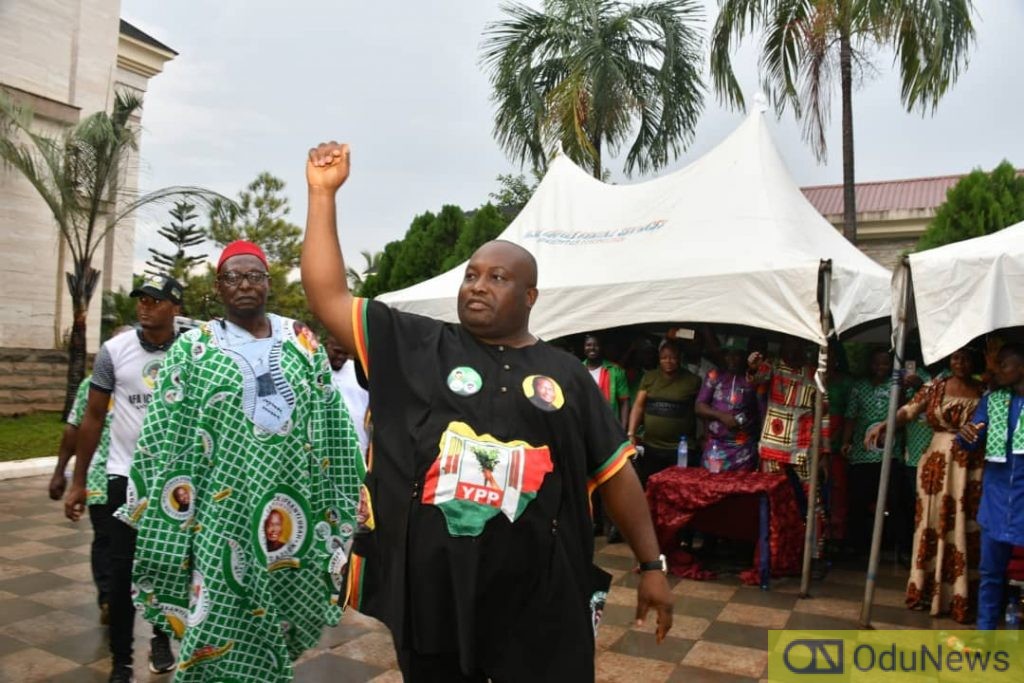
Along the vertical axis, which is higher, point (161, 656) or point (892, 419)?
point (892, 419)

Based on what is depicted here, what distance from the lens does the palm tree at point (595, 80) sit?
44.8ft

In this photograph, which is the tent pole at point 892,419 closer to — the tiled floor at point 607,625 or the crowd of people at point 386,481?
the tiled floor at point 607,625

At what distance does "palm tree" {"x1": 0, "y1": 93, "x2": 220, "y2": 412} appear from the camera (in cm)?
1279

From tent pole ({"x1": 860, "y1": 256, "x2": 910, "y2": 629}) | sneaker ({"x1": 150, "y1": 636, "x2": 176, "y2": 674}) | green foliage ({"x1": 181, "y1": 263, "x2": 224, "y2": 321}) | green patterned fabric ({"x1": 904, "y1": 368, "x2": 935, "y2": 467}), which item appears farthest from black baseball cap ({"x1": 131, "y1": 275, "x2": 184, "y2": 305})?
green foliage ({"x1": 181, "y1": 263, "x2": 224, "y2": 321})

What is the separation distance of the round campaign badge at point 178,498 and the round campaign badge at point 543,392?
1559 millimetres

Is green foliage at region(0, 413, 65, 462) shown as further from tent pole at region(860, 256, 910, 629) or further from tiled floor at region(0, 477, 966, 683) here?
tent pole at region(860, 256, 910, 629)

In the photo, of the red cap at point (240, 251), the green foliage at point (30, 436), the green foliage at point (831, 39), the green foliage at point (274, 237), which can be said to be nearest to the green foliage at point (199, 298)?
the green foliage at point (274, 237)

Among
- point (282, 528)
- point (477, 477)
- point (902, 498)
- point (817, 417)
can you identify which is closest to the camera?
point (477, 477)

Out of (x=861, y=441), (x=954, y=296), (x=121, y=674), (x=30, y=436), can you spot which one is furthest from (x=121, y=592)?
(x=30, y=436)

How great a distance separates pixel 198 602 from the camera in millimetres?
3055

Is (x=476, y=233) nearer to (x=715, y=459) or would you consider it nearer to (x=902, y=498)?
(x=715, y=459)

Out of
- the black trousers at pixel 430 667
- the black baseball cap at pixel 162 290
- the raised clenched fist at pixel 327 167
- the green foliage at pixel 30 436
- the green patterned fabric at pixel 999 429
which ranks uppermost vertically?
the raised clenched fist at pixel 327 167

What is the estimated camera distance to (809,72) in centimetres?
1166

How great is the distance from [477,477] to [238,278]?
1.69 meters
